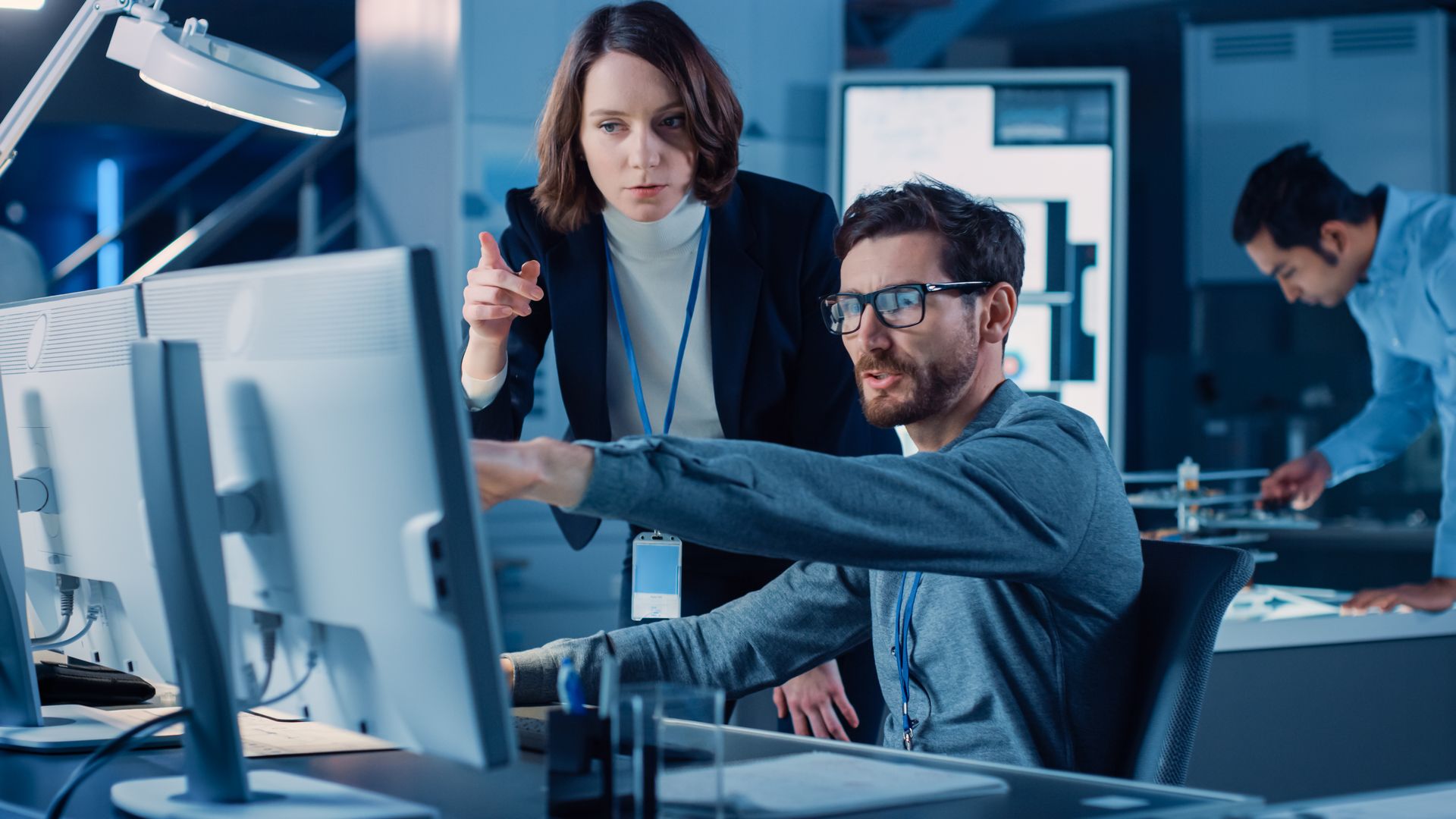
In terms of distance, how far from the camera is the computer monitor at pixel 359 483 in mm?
842

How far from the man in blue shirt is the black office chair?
1761 millimetres

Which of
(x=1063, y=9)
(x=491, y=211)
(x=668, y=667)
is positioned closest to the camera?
(x=668, y=667)

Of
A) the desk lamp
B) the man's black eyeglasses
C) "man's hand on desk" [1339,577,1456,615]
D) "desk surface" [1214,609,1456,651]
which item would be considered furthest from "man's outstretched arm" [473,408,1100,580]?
"man's hand on desk" [1339,577,1456,615]

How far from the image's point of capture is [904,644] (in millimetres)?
1409

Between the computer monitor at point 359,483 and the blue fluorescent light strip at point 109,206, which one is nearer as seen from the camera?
the computer monitor at point 359,483

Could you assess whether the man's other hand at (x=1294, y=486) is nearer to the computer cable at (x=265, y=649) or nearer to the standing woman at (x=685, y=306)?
the standing woman at (x=685, y=306)

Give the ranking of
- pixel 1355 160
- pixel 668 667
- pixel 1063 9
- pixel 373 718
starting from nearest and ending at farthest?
pixel 373 718 → pixel 668 667 → pixel 1355 160 → pixel 1063 9

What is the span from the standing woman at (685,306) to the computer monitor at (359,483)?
0.82 m

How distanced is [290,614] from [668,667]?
56cm

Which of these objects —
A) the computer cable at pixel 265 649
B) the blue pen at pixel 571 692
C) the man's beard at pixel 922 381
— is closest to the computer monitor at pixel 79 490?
the computer cable at pixel 265 649

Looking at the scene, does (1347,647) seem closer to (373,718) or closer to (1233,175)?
(373,718)

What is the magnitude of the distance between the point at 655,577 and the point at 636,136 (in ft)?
1.84

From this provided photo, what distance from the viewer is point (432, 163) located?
4.70 metres

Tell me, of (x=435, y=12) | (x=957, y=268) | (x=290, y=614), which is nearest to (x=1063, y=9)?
(x=435, y=12)
